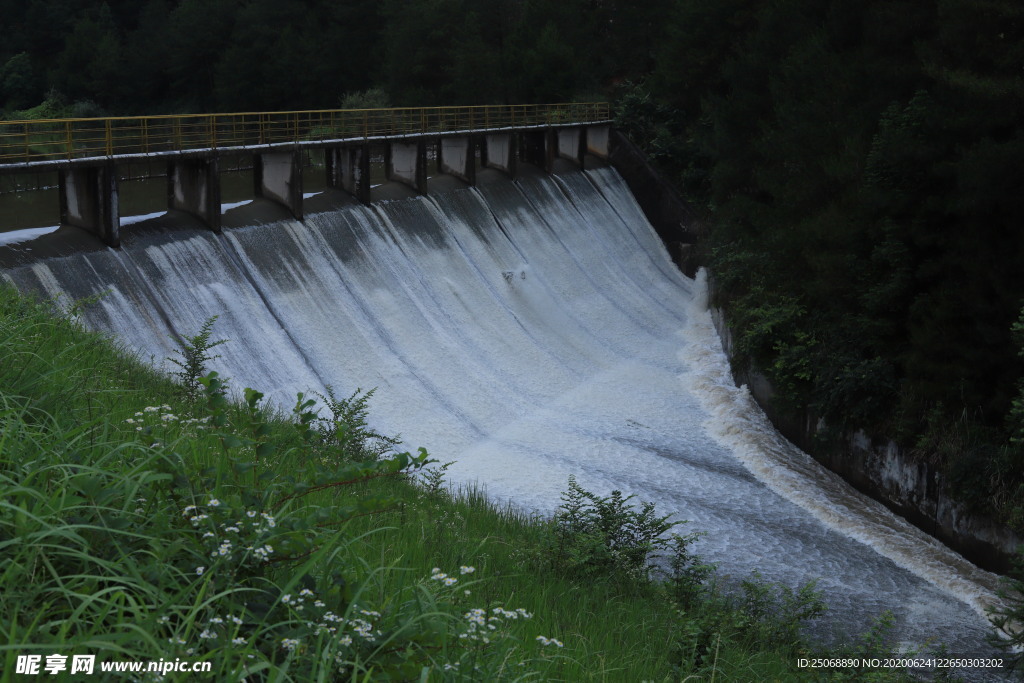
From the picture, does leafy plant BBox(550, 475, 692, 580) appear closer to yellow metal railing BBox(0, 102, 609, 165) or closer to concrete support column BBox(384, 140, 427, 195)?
yellow metal railing BBox(0, 102, 609, 165)

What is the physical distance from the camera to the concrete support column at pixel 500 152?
100ft

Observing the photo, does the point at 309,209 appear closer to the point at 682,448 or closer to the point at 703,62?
the point at 682,448

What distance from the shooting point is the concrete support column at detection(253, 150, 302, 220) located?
70.0 feet

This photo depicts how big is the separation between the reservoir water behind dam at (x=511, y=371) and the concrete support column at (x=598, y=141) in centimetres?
1115

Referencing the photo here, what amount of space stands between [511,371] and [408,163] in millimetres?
7417

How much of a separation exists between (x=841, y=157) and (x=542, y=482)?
7877mm

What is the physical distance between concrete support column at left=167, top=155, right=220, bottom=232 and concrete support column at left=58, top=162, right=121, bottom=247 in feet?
6.65

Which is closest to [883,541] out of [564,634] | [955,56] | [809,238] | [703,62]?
[809,238]

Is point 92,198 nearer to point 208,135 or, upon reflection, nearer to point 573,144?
point 208,135

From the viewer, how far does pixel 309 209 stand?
2217 cm

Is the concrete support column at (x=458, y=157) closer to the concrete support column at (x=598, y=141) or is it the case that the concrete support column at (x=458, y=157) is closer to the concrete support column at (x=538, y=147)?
the concrete support column at (x=538, y=147)

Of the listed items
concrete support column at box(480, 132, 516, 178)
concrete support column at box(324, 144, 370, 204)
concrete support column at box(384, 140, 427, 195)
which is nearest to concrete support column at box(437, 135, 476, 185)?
concrete support column at box(480, 132, 516, 178)

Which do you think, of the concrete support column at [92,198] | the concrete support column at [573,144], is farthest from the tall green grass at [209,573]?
the concrete support column at [573,144]

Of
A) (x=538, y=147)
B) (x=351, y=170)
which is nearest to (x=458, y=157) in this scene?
(x=538, y=147)
